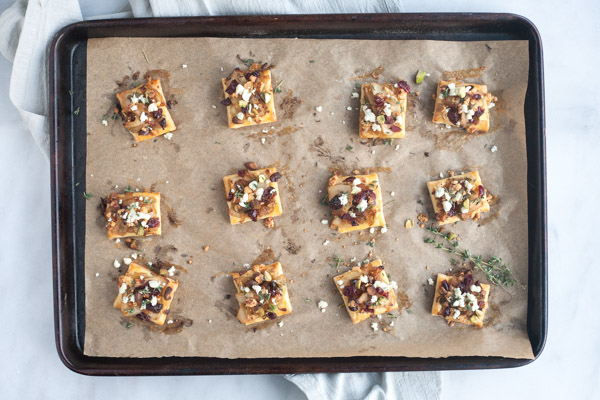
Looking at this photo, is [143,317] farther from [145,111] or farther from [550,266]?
[550,266]

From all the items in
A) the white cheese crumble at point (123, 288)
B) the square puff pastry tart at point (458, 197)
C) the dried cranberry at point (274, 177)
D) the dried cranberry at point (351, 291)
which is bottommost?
the dried cranberry at point (351, 291)

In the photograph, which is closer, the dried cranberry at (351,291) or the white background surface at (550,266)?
the dried cranberry at (351,291)

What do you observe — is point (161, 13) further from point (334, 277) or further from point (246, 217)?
point (334, 277)

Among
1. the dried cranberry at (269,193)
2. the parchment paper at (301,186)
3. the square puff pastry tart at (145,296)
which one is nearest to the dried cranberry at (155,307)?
the square puff pastry tart at (145,296)

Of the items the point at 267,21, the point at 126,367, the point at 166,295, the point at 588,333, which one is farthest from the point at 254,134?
the point at 588,333

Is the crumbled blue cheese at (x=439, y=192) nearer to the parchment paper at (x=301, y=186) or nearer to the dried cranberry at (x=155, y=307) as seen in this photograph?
the parchment paper at (x=301, y=186)

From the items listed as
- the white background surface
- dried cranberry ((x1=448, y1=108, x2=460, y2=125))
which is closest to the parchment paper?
dried cranberry ((x1=448, y1=108, x2=460, y2=125))
